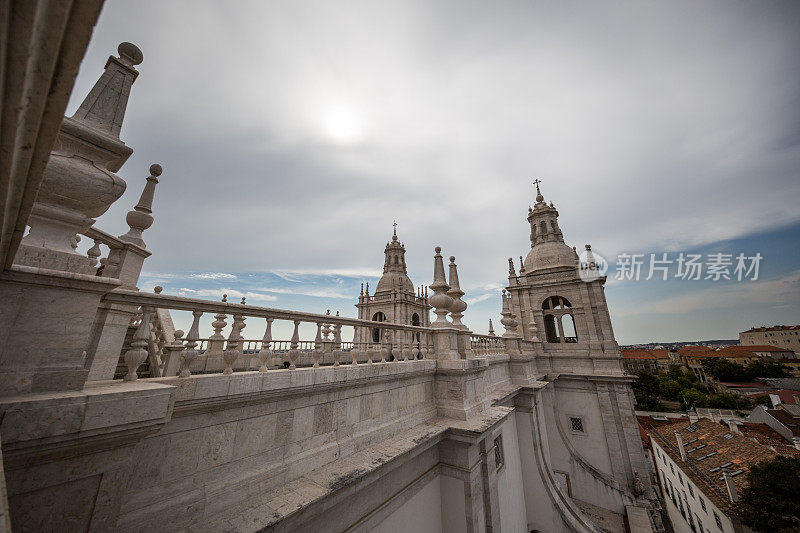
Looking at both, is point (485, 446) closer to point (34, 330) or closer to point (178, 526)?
point (178, 526)

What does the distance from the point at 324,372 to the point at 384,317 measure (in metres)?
26.8

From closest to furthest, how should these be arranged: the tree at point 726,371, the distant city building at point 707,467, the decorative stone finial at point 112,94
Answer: the decorative stone finial at point 112,94, the distant city building at point 707,467, the tree at point 726,371

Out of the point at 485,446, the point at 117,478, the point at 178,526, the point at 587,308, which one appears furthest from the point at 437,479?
the point at 587,308

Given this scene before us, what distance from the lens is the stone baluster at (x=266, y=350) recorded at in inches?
139

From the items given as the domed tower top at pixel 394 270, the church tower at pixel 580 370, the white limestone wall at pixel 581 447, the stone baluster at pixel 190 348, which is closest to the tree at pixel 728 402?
the church tower at pixel 580 370

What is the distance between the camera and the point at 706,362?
69125 mm

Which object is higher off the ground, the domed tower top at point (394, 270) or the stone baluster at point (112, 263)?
the domed tower top at point (394, 270)

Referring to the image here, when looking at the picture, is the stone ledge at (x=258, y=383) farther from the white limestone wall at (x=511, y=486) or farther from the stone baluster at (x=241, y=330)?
the white limestone wall at (x=511, y=486)

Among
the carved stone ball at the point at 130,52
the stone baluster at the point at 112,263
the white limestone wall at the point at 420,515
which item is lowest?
the white limestone wall at the point at 420,515

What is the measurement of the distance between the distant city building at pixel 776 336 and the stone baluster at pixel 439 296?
5044 inches

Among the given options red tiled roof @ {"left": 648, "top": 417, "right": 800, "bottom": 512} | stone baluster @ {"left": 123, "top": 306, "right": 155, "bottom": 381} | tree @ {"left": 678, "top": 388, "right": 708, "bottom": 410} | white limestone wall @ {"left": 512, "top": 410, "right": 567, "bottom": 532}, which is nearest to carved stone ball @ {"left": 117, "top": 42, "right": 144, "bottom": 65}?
stone baluster @ {"left": 123, "top": 306, "right": 155, "bottom": 381}

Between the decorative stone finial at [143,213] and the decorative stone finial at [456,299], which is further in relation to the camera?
the decorative stone finial at [456,299]

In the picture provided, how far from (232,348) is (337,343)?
1.51 m

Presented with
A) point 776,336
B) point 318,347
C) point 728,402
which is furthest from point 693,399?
point 776,336
